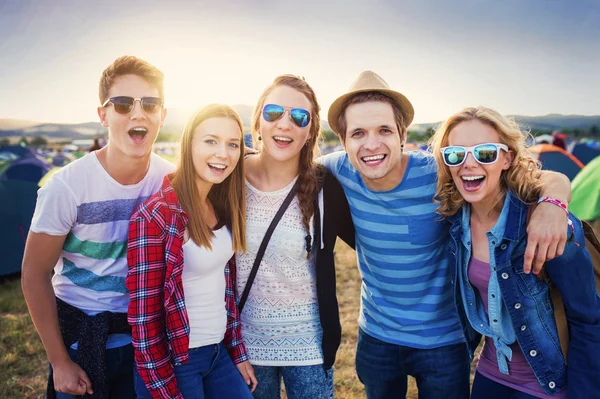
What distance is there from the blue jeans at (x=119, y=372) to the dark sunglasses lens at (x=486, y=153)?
6.94 ft

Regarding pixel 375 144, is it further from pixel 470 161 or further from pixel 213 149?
pixel 213 149

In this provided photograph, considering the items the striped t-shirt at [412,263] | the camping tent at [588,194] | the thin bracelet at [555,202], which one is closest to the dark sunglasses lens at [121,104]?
the striped t-shirt at [412,263]

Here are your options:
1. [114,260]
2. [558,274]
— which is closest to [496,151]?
[558,274]

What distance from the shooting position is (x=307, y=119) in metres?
2.54

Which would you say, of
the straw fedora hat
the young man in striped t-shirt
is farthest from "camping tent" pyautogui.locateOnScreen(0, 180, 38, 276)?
the straw fedora hat

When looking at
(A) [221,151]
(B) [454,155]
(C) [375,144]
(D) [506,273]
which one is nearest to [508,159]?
(B) [454,155]

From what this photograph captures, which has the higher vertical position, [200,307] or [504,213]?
[504,213]

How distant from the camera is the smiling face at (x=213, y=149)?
89.7 inches

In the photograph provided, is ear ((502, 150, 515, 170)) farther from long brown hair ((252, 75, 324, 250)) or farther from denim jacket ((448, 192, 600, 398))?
long brown hair ((252, 75, 324, 250))

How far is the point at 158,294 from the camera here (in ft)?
6.64

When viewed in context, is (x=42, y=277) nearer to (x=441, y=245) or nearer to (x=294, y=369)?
(x=294, y=369)

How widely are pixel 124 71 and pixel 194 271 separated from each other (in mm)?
1186

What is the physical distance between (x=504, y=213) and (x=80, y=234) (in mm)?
2177

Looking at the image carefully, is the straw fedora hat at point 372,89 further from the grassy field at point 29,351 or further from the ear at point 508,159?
the grassy field at point 29,351
